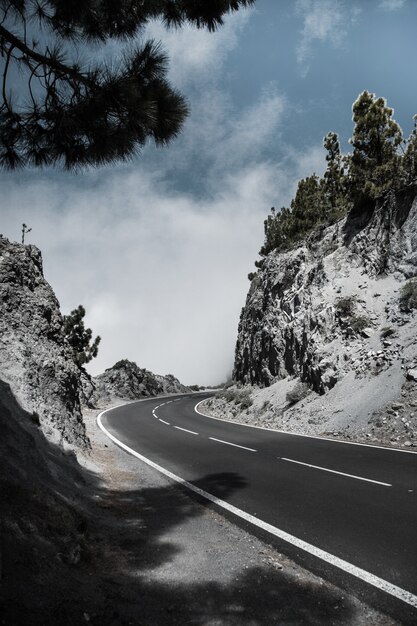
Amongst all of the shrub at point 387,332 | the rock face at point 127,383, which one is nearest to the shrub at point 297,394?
the shrub at point 387,332

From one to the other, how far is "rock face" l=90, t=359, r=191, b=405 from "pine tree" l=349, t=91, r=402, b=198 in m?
31.3

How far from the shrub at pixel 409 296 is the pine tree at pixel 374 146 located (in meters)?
7.22

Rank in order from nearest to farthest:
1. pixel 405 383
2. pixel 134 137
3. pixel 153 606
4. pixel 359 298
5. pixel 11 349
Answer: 1. pixel 153 606
2. pixel 134 137
3. pixel 11 349
4. pixel 405 383
5. pixel 359 298

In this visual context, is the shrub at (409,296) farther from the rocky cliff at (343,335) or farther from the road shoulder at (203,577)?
the road shoulder at (203,577)

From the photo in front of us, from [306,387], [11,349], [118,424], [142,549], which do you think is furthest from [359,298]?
[142,549]

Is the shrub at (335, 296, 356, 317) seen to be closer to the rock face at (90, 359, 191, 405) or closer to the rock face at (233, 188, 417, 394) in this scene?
the rock face at (233, 188, 417, 394)

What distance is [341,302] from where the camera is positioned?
22.0 m

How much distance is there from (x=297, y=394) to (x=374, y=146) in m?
16.5

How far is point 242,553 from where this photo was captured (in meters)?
4.40

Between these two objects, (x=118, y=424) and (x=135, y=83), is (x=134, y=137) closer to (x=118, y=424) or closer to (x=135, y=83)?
(x=135, y=83)

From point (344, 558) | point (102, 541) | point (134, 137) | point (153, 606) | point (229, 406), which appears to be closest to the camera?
point (153, 606)

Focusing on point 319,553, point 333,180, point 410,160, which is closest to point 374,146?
point 410,160

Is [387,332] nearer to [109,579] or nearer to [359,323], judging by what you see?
[359,323]

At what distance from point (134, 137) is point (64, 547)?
193 inches
